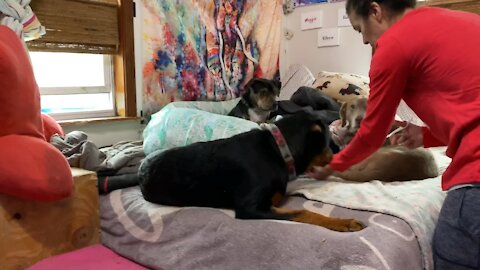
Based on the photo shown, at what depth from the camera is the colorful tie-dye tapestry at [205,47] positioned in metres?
2.83

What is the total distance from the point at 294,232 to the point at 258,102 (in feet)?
5.75

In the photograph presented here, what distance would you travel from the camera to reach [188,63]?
3.02m

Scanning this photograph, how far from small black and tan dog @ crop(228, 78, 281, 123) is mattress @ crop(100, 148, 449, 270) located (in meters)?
1.18

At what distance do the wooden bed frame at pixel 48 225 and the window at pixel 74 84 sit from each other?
1012mm

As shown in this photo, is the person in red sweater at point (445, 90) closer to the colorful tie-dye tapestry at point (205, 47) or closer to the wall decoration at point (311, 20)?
the colorful tie-dye tapestry at point (205, 47)

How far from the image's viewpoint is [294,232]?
1.22 m

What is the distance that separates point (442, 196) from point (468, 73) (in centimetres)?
66

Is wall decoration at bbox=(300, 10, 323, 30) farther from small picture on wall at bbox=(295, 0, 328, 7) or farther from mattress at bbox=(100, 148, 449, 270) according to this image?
mattress at bbox=(100, 148, 449, 270)

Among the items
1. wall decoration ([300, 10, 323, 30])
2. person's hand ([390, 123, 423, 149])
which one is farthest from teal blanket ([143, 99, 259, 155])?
wall decoration ([300, 10, 323, 30])

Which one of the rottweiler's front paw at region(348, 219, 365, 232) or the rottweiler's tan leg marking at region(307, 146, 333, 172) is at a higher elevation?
the rottweiler's tan leg marking at region(307, 146, 333, 172)

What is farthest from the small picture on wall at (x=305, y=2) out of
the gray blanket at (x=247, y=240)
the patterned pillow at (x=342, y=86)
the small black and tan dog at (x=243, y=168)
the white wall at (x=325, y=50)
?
the gray blanket at (x=247, y=240)

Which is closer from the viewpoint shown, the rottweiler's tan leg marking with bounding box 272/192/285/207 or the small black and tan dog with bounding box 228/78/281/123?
the rottweiler's tan leg marking with bounding box 272/192/285/207

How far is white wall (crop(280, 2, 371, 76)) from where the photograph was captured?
3527 millimetres

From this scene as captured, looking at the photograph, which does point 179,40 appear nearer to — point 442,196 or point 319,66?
point 319,66
